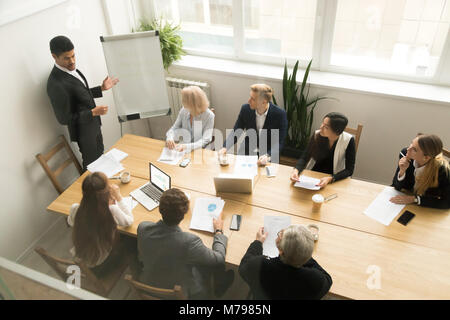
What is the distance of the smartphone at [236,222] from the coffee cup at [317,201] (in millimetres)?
567

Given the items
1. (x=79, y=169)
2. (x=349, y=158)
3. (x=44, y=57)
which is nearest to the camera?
(x=349, y=158)

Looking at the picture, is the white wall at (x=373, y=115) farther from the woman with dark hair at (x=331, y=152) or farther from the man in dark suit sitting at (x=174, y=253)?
the man in dark suit sitting at (x=174, y=253)

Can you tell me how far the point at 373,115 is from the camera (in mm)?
3725

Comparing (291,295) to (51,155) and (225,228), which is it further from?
(51,155)

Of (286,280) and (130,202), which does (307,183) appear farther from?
(130,202)

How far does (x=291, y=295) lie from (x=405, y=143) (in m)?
2.53

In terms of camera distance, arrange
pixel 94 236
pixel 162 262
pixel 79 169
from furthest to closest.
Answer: pixel 79 169, pixel 94 236, pixel 162 262

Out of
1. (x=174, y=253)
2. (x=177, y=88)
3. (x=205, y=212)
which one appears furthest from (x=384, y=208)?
(x=177, y=88)

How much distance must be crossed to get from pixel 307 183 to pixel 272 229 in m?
0.58

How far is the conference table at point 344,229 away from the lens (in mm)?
2145

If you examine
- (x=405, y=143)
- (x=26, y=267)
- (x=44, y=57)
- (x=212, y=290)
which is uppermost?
(x=44, y=57)

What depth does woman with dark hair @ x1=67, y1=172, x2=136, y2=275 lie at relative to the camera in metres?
2.25

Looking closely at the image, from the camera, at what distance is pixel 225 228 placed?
255cm
